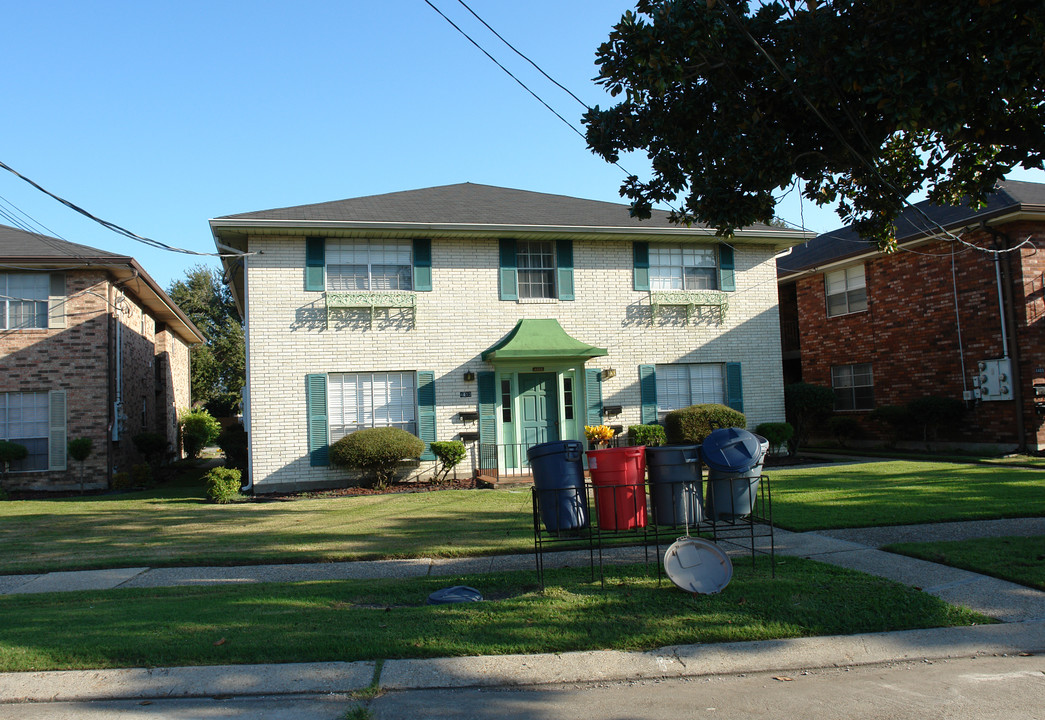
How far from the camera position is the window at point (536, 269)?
16.3m

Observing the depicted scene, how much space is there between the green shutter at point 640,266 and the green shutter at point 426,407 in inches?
206

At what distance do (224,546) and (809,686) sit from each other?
24.0 feet

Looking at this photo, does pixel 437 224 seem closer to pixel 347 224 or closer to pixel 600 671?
pixel 347 224

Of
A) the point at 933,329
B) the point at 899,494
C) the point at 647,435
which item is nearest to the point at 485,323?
the point at 647,435

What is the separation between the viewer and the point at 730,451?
6.48 meters

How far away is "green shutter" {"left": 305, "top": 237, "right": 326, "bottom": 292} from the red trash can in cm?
1031

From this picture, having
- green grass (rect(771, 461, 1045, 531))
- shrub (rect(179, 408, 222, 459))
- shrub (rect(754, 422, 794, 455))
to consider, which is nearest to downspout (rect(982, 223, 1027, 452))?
green grass (rect(771, 461, 1045, 531))

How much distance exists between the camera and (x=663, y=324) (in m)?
16.9

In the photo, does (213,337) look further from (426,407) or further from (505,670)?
(505,670)

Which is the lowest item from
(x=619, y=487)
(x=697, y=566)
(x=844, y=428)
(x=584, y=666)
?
(x=584, y=666)

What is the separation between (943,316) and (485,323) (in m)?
12.3

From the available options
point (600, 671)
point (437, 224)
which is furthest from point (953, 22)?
point (437, 224)

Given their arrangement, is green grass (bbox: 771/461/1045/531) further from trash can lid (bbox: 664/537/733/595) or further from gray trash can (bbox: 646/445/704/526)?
trash can lid (bbox: 664/537/733/595)

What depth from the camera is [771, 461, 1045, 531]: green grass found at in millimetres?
9078
